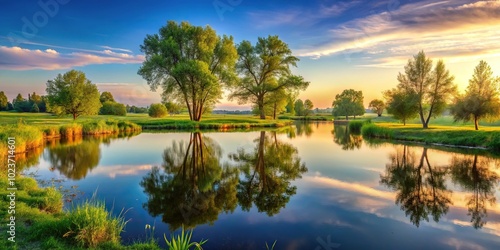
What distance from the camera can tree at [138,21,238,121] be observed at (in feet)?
142

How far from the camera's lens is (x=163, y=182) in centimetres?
1170

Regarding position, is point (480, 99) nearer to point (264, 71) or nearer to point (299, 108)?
point (264, 71)

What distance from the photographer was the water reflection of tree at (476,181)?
870 centimetres

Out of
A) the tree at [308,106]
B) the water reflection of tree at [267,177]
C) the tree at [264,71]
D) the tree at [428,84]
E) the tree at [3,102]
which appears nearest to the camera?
the water reflection of tree at [267,177]

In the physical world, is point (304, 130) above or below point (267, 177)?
above

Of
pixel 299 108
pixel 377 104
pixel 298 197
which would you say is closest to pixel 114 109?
pixel 299 108

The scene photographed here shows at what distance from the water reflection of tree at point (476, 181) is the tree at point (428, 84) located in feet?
68.6

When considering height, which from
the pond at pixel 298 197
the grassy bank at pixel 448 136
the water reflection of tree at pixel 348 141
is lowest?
the pond at pixel 298 197

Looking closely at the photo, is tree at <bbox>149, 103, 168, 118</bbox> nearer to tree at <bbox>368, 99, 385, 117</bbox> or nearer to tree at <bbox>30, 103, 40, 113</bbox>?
tree at <bbox>30, 103, 40, 113</bbox>

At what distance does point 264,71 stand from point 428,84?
95.7 ft

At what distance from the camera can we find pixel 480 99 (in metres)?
31.2

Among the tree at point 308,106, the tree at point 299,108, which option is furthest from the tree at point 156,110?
the tree at point 308,106

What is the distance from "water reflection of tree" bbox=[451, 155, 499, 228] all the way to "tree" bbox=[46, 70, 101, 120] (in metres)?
50.3

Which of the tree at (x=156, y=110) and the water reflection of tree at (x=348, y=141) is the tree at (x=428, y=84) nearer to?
the water reflection of tree at (x=348, y=141)
